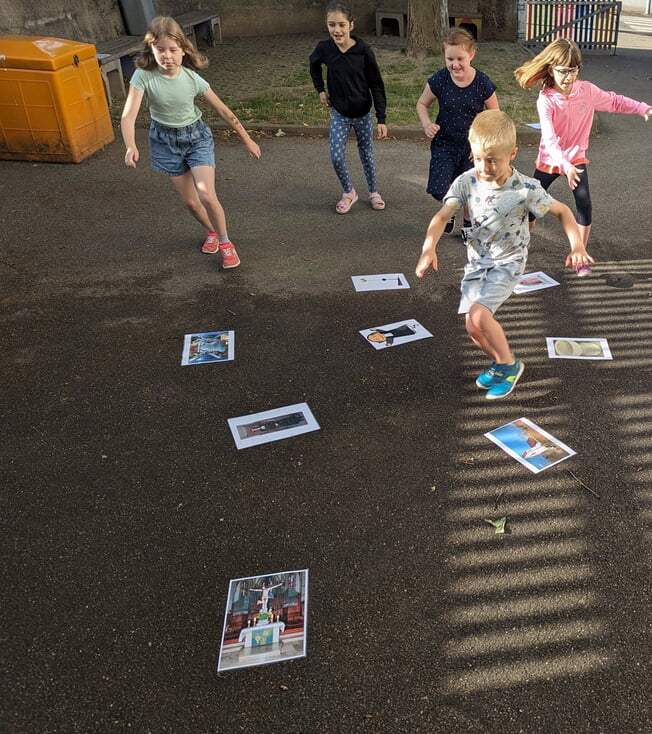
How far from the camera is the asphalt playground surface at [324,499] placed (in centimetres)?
236

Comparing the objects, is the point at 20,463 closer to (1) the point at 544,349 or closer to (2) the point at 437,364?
(2) the point at 437,364

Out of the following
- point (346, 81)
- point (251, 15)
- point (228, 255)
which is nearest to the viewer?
point (228, 255)

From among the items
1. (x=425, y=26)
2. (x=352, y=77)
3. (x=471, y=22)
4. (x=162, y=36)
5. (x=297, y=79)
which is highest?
(x=162, y=36)

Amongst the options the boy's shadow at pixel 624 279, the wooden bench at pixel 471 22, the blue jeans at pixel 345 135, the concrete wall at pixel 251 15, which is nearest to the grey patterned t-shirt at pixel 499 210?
the boy's shadow at pixel 624 279

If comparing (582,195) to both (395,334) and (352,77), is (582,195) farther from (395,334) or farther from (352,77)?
(352,77)

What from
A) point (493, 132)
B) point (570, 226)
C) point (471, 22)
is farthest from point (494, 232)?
point (471, 22)

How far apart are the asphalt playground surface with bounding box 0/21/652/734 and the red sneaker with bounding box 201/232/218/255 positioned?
11 centimetres

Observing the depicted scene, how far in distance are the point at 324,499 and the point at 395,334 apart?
1.68 meters

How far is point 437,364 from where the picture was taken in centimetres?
424

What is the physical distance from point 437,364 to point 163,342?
72.8 inches

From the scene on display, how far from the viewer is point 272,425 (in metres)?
3.73

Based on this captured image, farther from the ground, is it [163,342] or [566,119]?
[566,119]

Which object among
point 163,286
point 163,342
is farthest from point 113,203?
point 163,342

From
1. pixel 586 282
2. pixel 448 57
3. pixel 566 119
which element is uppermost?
pixel 448 57
